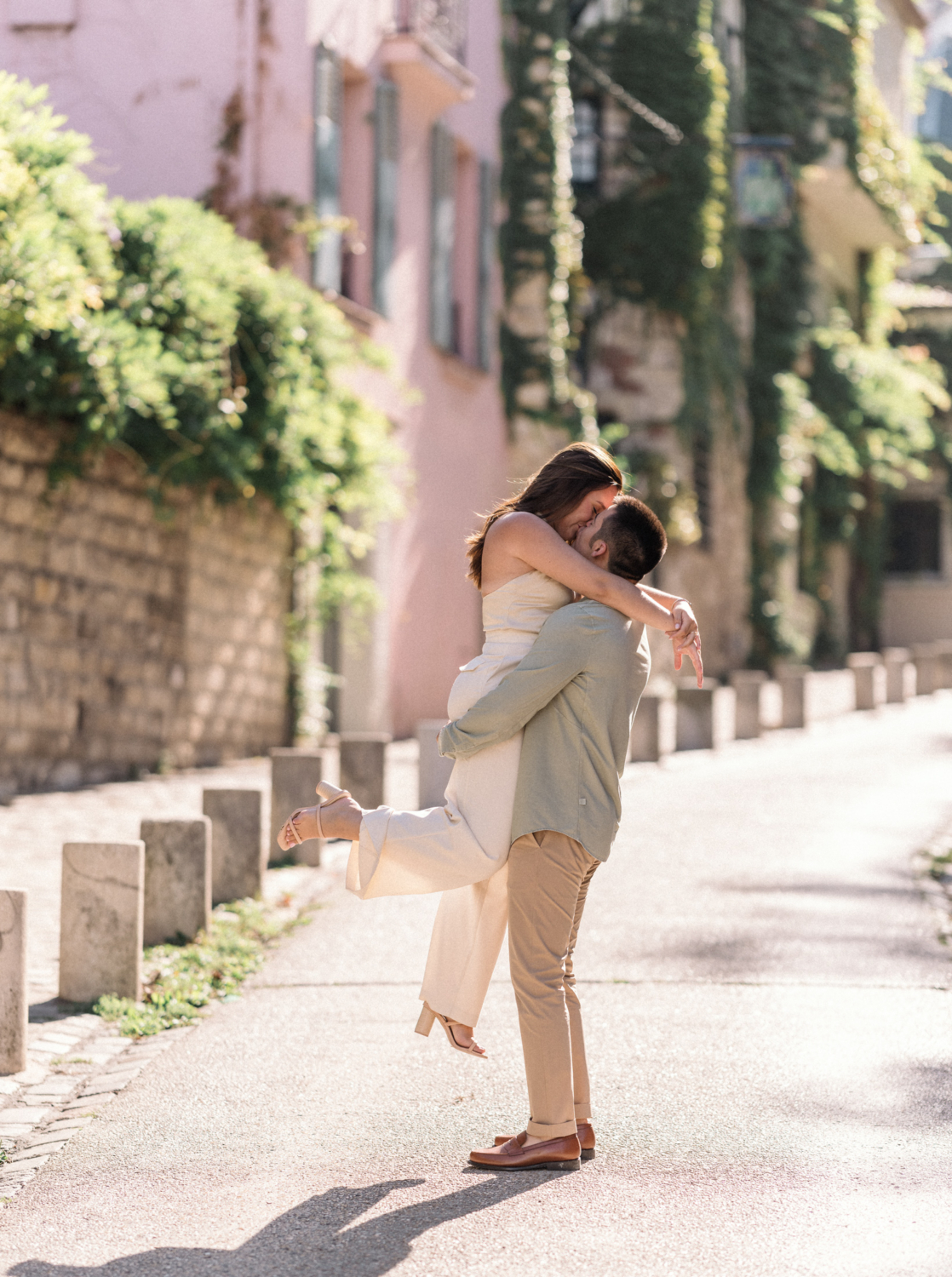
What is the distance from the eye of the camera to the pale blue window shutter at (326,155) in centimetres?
1527

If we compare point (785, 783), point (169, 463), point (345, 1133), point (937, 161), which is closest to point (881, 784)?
point (785, 783)

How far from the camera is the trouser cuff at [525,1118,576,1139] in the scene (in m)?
3.95

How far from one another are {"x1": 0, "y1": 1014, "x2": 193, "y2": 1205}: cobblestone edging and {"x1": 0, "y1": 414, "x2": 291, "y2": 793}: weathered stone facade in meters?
6.07

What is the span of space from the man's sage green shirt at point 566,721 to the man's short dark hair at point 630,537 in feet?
0.38

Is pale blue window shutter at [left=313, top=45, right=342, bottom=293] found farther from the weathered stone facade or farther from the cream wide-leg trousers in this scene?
the cream wide-leg trousers

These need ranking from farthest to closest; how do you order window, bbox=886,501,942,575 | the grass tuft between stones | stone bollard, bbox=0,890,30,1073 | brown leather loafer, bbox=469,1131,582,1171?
window, bbox=886,501,942,575 < the grass tuft between stones < stone bollard, bbox=0,890,30,1073 < brown leather loafer, bbox=469,1131,582,1171

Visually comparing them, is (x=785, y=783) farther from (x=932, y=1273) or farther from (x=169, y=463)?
(x=932, y=1273)

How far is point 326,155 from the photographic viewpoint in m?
15.4

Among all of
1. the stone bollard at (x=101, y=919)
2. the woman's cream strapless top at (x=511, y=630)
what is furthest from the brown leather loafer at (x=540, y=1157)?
the stone bollard at (x=101, y=919)

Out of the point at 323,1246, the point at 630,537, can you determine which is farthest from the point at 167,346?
the point at 323,1246

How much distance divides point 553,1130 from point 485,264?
1647 cm

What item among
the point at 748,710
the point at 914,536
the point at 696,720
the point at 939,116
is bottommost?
the point at 696,720

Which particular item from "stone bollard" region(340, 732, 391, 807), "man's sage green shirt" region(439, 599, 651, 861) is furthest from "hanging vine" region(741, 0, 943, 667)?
"man's sage green shirt" region(439, 599, 651, 861)

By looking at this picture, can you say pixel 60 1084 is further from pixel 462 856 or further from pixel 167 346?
pixel 167 346
